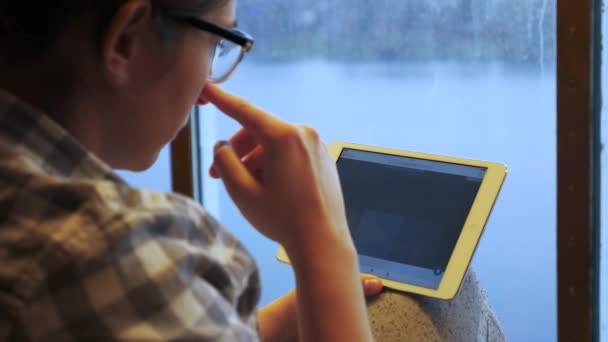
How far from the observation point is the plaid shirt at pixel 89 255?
1.64ft

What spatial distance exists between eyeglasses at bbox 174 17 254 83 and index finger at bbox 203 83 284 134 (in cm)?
2

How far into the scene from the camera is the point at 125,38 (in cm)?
62

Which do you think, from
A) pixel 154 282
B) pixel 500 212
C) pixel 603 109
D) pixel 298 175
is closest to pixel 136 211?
pixel 154 282

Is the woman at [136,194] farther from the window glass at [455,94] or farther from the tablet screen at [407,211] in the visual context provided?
the window glass at [455,94]

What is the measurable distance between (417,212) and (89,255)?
516mm

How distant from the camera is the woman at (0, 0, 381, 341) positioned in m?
0.50

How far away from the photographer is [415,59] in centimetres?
201

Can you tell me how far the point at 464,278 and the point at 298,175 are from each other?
0.82ft

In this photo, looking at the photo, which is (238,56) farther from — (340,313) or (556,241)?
(556,241)

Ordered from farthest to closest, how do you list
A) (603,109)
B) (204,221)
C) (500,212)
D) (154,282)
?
(500,212)
(603,109)
(204,221)
(154,282)

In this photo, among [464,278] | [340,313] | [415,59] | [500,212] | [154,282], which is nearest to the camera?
[154,282]

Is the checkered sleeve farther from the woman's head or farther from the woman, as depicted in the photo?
the woman's head

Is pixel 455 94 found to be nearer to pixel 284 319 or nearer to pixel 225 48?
pixel 284 319

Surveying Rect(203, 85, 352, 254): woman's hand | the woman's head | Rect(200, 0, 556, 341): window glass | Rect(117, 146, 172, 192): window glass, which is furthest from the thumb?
Rect(117, 146, 172, 192): window glass
